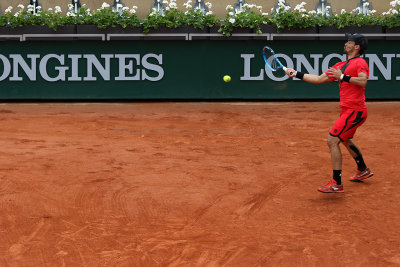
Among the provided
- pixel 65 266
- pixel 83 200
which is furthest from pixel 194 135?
pixel 65 266

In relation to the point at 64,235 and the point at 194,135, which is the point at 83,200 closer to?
the point at 64,235

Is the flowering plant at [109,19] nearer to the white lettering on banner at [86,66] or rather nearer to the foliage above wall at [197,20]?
the foliage above wall at [197,20]

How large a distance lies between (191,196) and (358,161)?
6.55 feet

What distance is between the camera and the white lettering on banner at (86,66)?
44.3ft

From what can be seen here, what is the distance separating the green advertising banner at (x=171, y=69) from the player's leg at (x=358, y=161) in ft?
24.0

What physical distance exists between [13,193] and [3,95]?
8285mm

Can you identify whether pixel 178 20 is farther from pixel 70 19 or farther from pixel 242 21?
pixel 70 19

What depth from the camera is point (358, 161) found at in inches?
256

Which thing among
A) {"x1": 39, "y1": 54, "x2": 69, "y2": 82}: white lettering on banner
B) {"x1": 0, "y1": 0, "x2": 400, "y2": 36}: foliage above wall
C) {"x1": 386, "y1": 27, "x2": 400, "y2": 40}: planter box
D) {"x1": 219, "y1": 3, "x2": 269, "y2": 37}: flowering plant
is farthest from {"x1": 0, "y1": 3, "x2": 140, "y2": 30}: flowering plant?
{"x1": 386, "y1": 27, "x2": 400, "y2": 40}: planter box

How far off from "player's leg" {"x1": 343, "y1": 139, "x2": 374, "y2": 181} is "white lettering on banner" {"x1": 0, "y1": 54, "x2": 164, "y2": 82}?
7.86 meters

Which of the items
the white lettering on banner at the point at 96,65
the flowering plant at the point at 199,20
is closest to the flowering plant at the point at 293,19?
the flowering plant at the point at 199,20

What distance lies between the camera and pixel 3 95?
1366 cm

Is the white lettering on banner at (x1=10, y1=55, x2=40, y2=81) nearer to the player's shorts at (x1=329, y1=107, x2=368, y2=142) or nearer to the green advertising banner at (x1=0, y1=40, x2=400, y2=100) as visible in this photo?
the green advertising banner at (x1=0, y1=40, x2=400, y2=100)

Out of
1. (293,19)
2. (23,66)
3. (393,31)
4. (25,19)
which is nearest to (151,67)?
(23,66)
